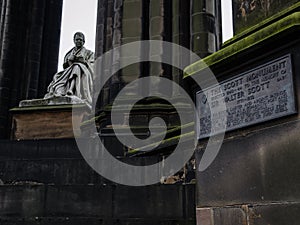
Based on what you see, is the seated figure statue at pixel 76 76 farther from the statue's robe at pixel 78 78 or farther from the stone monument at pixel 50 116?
the stone monument at pixel 50 116

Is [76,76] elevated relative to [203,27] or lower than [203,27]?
lower

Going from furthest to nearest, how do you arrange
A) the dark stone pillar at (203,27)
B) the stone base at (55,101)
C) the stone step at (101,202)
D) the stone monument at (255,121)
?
the stone base at (55,101) → the dark stone pillar at (203,27) → the stone step at (101,202) → the stone monument at (255,121)

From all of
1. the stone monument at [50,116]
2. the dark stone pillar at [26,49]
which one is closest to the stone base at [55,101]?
the stone monument at [50,116]

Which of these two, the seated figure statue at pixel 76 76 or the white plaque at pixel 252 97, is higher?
the seated figure statue at pixel 76 76

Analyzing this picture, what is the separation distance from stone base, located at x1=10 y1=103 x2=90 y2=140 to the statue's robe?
0.50 meters

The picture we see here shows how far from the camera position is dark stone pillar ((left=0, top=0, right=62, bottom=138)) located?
12719 millimetres

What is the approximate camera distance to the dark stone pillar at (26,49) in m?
12.7

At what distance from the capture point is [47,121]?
27.9ft

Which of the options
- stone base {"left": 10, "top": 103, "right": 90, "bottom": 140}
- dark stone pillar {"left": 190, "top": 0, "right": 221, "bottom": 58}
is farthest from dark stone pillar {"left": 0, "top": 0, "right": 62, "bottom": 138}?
dark stone pillar {"left": 190, "top": 0, "right": 221, "bottom": 58}

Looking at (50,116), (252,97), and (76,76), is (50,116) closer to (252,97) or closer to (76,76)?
(76,76)

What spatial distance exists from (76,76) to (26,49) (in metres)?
4.99

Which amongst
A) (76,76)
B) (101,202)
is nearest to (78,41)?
(76,76)

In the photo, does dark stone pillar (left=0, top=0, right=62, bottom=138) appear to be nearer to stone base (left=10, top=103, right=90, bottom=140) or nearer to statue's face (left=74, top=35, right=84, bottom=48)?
statue's face (left=74, top=35, right=84, bottom=48)

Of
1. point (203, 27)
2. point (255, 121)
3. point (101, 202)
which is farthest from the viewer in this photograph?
point (203, 27)
